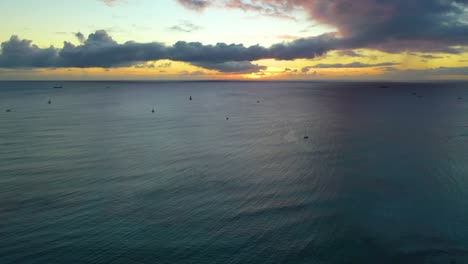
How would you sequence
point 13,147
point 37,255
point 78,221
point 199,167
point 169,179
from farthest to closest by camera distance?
point 13,147 < point 199,167 < point 169,179 < point 78,221 < point 37,255

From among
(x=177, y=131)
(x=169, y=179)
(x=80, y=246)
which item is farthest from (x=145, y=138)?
(x=80, y=246)

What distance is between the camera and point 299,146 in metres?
76.1

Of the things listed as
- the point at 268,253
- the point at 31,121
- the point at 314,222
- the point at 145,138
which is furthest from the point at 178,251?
the point at 31,121

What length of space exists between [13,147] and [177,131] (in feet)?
135

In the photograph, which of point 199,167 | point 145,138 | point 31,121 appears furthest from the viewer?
point 31,121

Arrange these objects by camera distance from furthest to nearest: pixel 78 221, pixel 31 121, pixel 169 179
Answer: pixel 31 121 → pixel 169 179 → pixel 78 221

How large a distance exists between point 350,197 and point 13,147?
7251 centimetres

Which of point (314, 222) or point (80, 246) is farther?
point (314, 222)

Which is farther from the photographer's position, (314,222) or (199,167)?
(199,167)

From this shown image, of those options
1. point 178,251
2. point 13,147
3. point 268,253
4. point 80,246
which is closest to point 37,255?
point 80,246

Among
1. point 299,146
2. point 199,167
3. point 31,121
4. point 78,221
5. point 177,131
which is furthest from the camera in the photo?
point 31,121

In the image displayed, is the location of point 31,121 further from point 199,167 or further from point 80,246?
point 80,246

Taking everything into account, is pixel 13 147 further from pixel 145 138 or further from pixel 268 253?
pixel 268 253

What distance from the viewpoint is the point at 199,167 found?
189 feet
